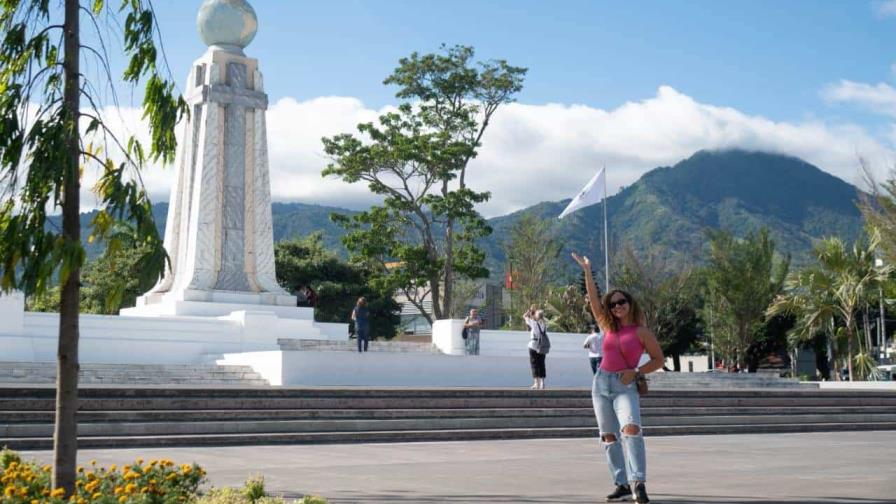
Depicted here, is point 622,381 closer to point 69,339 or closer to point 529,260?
point 69,339

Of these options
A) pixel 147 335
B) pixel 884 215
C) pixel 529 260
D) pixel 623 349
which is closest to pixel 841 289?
pixel 884 215

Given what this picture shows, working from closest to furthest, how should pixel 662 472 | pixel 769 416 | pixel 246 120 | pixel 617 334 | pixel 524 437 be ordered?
pixel 617 334, pixel 662 472, pixel 524 437, pixel 769 416, pixel 246 120

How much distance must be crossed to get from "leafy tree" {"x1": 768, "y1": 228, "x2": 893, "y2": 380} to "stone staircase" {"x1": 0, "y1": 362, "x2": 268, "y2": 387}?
18.5 m

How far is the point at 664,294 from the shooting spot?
4462cm

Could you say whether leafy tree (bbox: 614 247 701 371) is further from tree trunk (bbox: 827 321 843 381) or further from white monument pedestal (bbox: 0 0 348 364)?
white monument pedestal (bbox: 0 0 348 364)

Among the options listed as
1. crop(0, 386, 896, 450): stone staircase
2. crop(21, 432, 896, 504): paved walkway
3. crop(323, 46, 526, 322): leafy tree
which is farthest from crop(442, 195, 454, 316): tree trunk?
crop(21, 432, 896, 504): paved walkway

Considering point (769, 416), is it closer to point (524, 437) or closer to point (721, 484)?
point (524, 437)

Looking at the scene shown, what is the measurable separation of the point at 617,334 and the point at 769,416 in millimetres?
12032

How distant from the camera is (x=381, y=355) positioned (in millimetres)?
22078

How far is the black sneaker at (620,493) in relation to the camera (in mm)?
7637

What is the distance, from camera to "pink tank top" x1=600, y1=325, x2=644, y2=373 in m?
7.50

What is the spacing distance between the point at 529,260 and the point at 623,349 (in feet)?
130

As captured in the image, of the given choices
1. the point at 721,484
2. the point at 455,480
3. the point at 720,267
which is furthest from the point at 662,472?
the point at 720,267

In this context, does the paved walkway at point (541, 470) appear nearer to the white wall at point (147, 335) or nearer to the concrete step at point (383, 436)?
the concrete step at point (383, 436)
